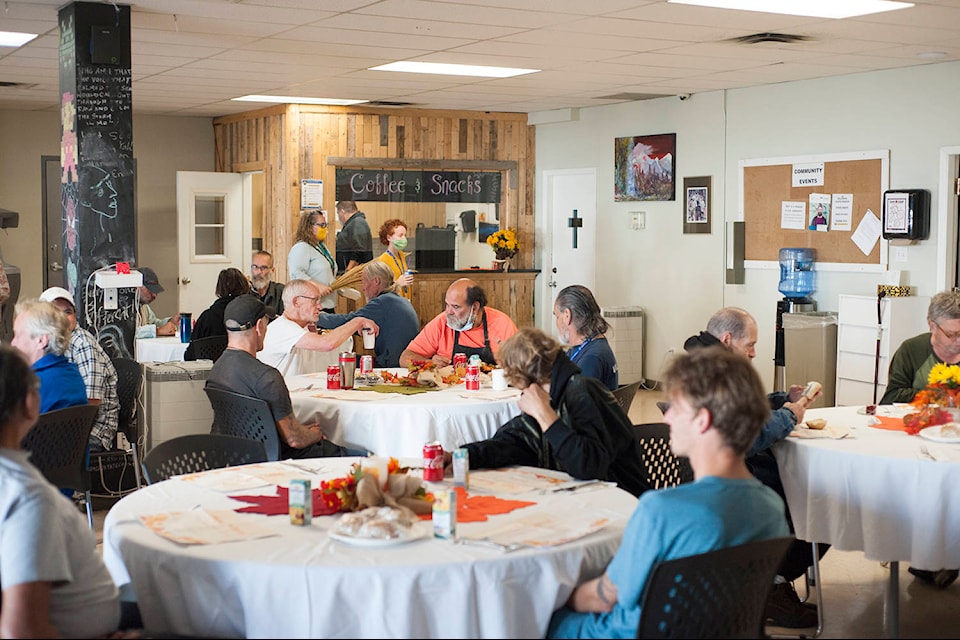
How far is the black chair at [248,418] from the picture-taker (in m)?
5.12

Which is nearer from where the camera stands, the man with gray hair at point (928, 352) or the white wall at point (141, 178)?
the man with gray hair at point (928, 352)

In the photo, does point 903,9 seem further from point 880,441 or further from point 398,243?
point 398,243

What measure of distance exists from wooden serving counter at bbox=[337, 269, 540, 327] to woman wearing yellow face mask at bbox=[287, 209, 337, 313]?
75cm

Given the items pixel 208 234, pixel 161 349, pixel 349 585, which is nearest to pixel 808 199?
pixel 161 349

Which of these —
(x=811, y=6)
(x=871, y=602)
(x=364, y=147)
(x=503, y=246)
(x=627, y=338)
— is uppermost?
(x=811, y=6)

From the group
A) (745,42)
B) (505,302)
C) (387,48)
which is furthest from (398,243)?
(745,42)

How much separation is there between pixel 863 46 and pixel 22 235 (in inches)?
364

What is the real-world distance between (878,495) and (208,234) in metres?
9.98

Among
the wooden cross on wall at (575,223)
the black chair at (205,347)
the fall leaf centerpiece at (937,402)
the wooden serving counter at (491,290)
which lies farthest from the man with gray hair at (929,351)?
the wooden cross on wall at (575,223)

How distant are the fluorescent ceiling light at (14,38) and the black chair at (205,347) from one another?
2327 millimetres

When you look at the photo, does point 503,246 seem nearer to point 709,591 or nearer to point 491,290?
point 491,290

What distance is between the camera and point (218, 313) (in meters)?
7.98

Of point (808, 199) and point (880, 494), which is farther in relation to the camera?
point (808, 199)

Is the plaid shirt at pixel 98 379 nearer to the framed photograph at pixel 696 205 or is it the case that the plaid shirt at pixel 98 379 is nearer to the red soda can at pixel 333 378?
the red soda can at pixel 333 378
